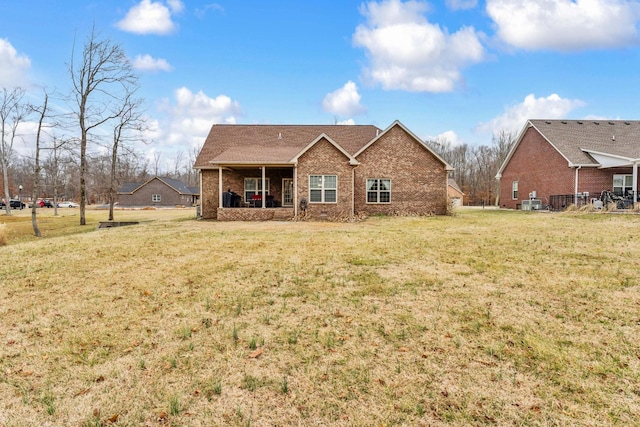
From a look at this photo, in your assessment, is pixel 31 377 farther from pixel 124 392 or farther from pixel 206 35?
pixel 206 35

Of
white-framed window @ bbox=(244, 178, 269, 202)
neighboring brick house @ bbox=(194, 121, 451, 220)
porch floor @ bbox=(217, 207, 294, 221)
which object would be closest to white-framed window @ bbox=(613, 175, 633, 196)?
neighboring brick house @ bbox=(194, 121, 451, 220)

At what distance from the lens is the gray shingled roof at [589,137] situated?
22.6 metres

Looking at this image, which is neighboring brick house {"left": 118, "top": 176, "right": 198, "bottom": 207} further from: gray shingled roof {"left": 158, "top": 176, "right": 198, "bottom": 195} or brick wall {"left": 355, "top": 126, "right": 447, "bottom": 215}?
brick wall {"left": 355, "top": 126, "right": 447, "bottom": 215}

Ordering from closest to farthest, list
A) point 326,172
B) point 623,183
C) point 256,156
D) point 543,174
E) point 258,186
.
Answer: point 326,172 < point 256,156 < point 258,186 < point 623,183 < point 543,174

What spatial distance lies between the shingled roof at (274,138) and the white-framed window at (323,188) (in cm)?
303

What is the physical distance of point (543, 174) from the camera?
82.5 feet

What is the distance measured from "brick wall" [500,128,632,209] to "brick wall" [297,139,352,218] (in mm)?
16006

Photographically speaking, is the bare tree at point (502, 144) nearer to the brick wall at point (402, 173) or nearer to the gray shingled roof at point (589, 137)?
the gray shingled roof at point (589, 137)

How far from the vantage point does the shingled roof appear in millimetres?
21547

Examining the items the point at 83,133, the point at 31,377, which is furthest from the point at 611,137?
the point at 83,133

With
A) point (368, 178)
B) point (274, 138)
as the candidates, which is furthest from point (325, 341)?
point (274, 138)

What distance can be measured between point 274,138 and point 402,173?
30.5 feet

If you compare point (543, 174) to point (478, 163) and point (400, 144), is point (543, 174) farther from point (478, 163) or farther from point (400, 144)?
point (478, 163)

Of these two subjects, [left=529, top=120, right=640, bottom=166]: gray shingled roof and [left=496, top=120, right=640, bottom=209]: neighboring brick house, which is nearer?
[left=496, top=120, right=640, bottom=209]: neighboring brick house
